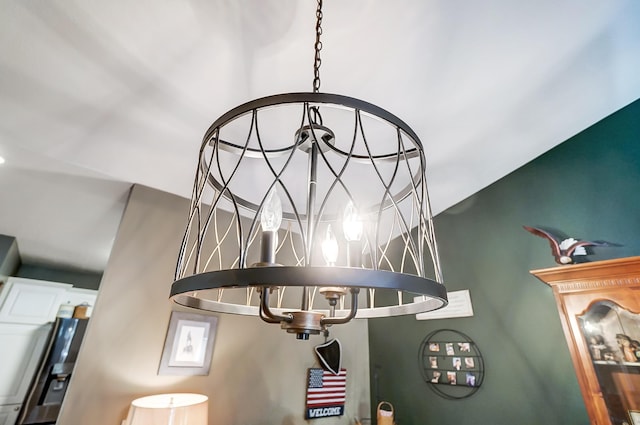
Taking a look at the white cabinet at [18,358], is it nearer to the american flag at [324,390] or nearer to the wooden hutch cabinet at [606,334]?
the american flag at [324,390]

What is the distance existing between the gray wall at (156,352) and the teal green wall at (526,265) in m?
1.00

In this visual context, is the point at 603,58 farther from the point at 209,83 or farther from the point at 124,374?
the point at 124,374

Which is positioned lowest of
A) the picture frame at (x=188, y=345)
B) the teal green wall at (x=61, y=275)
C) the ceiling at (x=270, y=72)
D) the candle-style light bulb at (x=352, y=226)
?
the picture frame at (x=188, y=345)

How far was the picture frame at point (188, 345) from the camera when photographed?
1.86 m

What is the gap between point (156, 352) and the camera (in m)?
1.83

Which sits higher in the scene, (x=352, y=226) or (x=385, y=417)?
(x=352, y=226)

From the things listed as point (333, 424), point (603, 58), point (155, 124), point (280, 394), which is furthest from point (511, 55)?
point (333, 424)

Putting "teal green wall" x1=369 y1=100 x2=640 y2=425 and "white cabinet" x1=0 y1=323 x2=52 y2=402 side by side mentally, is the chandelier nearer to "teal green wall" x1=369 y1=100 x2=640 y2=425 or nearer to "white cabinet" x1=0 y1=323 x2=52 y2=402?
"teal green wall" x1=369 y1=100 x2=640 y2=425

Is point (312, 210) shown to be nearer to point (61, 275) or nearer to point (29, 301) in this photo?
point (29, 301)

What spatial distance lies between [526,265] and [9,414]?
15.8 ft

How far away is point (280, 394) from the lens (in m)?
2.25

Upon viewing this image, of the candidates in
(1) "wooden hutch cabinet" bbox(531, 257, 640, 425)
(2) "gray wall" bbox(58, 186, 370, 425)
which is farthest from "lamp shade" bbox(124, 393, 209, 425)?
(1) "wooden hutch cabinet" bbox(531, 257, 640, 425)

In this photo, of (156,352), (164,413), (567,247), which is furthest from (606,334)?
(156,352)

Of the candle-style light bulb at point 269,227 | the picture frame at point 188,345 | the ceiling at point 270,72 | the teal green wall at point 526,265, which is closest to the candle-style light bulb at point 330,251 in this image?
the candle-style light bulb at point 269,227
